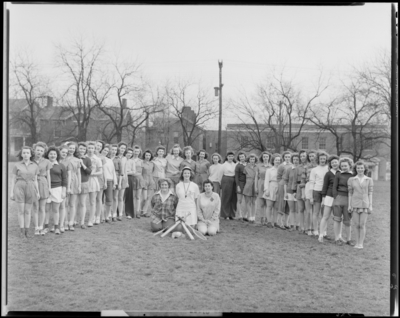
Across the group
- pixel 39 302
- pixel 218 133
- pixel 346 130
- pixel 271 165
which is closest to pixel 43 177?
pixel 39 302

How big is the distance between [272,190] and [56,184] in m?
2.14

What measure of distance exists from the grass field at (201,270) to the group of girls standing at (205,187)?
120mm

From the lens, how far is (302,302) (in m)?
4.08

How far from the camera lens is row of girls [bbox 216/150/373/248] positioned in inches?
171

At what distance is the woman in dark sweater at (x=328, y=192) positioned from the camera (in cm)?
437

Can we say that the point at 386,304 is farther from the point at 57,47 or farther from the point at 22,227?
the point at 57,47

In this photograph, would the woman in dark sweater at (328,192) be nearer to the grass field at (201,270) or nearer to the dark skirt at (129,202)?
the grass field at (201,270)

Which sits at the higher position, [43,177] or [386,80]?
[386,80]

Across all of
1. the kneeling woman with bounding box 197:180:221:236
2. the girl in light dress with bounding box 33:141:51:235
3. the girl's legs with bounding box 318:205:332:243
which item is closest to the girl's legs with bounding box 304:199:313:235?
the girl's legs with bounding box 318:205:332:243

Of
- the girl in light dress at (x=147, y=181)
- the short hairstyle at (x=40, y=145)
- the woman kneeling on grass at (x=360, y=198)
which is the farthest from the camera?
the girl in light dress at (x=147, y=181)

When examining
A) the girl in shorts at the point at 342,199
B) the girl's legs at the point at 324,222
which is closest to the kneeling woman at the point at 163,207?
the girl's legs at the point at 324,222

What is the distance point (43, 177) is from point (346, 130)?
2976 mm

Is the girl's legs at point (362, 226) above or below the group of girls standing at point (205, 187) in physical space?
below

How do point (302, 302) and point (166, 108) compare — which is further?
point (166, 108)
